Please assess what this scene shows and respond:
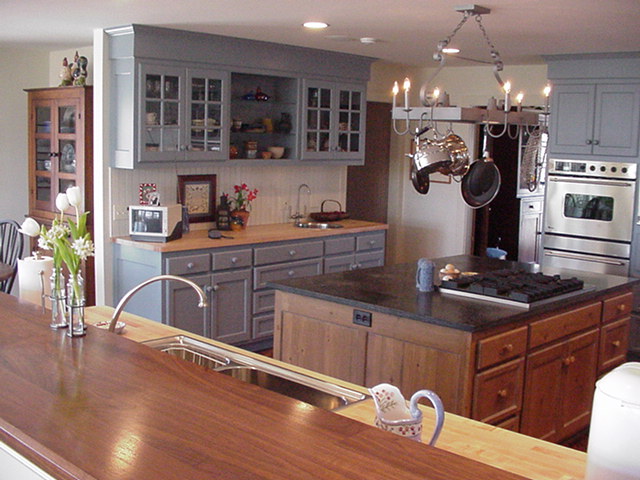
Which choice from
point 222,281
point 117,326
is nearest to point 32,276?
point 117,326

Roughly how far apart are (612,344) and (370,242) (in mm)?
2634

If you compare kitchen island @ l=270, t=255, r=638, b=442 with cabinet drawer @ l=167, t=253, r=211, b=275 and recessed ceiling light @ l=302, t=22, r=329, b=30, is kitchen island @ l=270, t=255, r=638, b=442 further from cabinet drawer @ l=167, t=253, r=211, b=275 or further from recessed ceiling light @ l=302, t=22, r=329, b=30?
recessed ceiling light @ l=302, t=22, r=329, b=30

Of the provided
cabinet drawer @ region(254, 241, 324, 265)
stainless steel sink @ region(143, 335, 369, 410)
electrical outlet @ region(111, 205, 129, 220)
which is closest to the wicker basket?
cabinet drawer @ region(254, 241, 324, 265)

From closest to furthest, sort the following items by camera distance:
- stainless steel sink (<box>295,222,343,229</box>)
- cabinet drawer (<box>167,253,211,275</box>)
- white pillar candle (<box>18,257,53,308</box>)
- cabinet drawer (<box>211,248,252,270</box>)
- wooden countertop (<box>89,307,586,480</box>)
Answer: wooden countertop (<box>89,307,586,480</box>)
white pillar candle (<box>18,257,53,308</box>)
cabinet drawer (<box>167,253,211,275</box>)
cabinet drawer (<box>211,248,252,270</box>)
stainless steel sink (<box>295,222,343,229</box>)

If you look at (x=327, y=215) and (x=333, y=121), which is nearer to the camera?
(x=333, y=121)

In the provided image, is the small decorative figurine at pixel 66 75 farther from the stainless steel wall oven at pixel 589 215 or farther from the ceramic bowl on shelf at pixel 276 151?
the stainless steel wall oven at pixel 589 215

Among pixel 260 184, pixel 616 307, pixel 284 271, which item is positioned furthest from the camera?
pixel 260 184

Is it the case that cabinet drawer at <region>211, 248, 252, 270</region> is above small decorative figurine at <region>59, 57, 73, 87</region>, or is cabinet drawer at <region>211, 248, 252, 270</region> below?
below

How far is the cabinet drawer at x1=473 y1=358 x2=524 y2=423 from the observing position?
338 centimetres

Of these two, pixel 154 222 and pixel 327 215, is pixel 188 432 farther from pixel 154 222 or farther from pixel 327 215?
pixel 327 215

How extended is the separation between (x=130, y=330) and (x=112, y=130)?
2775 millimetres

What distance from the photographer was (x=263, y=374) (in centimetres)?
255

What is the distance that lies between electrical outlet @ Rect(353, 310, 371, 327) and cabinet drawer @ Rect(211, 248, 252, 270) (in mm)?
1971

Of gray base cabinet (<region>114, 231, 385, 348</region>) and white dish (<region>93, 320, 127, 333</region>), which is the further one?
gray base cabinet (<region>114, 231, 385, 348</region>)
